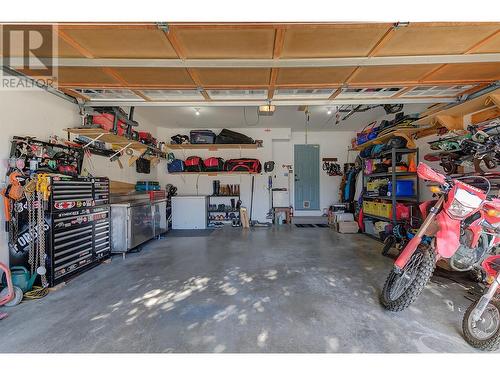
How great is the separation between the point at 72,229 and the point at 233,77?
2.71m

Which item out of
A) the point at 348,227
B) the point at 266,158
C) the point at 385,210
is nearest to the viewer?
the point at 385,210

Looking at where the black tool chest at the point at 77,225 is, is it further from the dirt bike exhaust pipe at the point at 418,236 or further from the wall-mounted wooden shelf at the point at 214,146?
the dirt bike exhaust pipe at the point at 418,236

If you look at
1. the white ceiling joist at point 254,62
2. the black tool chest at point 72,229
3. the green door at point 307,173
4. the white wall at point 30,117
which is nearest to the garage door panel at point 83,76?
the white ceiling joist at point 254,62

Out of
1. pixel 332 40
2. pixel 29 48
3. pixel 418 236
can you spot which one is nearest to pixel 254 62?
pixel 332 40

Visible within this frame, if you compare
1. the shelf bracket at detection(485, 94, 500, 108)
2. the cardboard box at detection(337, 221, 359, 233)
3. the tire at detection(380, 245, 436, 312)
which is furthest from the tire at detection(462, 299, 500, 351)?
the cardboard box at detection(337, 221, 359, 233)

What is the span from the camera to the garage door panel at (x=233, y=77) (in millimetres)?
2340

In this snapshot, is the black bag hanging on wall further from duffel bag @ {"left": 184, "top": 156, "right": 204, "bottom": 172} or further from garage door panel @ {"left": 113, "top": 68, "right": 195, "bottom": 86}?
garage door panel @ {"left": 113, "top": 68, "right": 195, "bottom": 86}

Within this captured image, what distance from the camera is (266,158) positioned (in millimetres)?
6492

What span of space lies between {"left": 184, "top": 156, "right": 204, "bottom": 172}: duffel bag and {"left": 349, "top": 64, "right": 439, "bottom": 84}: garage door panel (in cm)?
427

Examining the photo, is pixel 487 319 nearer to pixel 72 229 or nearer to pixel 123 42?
pixel 123 42

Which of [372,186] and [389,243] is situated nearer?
[389,243]

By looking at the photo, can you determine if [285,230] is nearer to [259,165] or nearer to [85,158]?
[259,165]

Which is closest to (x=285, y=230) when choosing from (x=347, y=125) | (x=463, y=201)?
(x=347, y=125)

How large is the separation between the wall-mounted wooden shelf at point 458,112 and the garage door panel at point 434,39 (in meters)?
1.04
